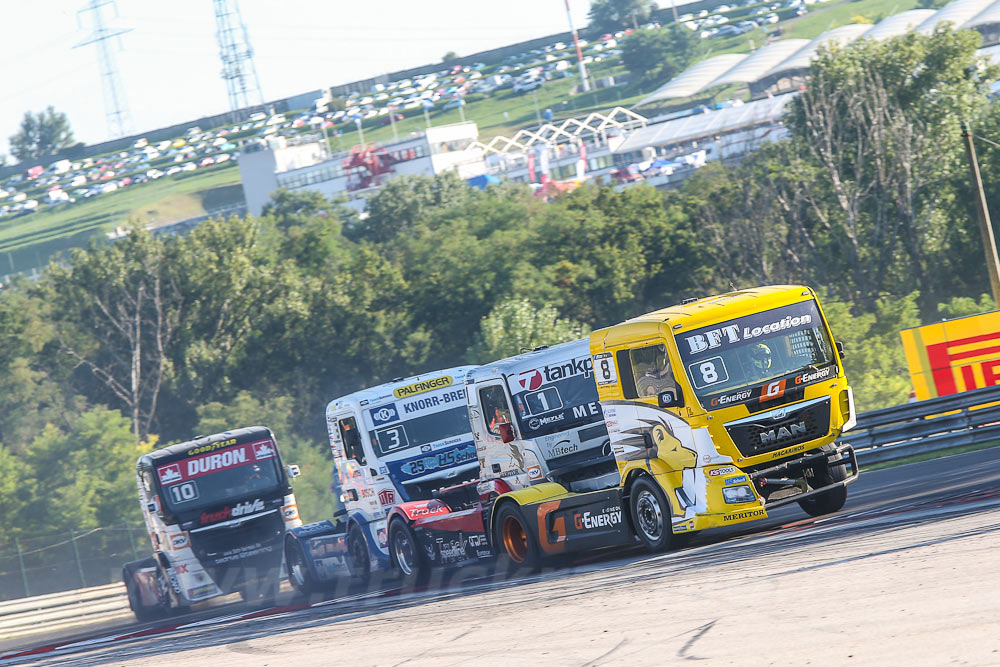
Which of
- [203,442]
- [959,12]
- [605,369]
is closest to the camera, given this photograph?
[605,369]

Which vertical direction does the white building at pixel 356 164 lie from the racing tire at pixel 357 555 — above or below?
above

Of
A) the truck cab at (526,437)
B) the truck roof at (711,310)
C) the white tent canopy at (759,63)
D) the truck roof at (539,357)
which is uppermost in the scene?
the white tent canopy at (759,63)

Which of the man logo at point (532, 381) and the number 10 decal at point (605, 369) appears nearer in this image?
the number 10 decal at point (605, 369)

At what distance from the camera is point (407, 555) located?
17031 millimetres

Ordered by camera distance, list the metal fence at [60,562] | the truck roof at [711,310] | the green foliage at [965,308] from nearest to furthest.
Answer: the truck roof at [711,310], the metal fence at [60,562], the green foliage at [965,308]

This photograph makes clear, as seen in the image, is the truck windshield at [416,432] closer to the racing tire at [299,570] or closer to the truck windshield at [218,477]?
the racing tire at [299,570]

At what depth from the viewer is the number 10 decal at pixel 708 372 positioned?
12383 millimetres

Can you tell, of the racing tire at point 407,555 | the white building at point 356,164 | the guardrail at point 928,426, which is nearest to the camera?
the racing tire at point 407,555

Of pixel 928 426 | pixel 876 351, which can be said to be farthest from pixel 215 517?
pixel 876 351

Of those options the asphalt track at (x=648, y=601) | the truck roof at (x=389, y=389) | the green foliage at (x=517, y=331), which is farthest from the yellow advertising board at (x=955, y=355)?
the green foliage at (x=517, y=331)

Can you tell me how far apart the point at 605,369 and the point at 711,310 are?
63.4 inches

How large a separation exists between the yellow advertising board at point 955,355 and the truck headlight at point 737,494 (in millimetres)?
12142

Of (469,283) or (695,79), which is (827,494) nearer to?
(469,283)

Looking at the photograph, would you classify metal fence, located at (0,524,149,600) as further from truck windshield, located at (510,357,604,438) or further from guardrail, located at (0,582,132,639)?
truck windshield, located at (510,357,604,438)
